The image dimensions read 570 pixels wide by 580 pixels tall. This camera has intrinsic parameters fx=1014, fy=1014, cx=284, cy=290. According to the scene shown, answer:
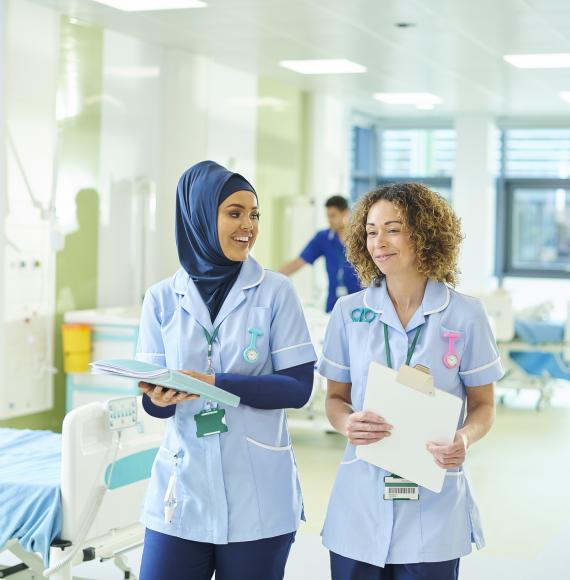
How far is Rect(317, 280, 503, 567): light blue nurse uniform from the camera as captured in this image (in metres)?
2.12

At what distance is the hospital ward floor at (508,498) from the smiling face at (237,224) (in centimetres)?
201

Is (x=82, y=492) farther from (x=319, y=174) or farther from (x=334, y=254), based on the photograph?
(x=319, y=174)

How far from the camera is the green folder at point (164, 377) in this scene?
79.8 inches

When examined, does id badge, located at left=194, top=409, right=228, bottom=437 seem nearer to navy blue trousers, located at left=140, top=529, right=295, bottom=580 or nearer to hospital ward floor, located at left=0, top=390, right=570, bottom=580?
navy blue trousers, located at left=140, top=529, right=295, bottom=580

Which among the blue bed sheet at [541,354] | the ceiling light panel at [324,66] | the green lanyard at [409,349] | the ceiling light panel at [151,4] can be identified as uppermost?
the ceiling light panel at [324,66]

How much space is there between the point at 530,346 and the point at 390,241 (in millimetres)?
6554

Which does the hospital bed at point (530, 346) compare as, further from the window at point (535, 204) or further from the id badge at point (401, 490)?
the id badge at point (401, 490)

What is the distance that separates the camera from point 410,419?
2062 millimetres

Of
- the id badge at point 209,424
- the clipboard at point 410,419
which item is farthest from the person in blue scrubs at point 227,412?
the clipboard at point 410,419

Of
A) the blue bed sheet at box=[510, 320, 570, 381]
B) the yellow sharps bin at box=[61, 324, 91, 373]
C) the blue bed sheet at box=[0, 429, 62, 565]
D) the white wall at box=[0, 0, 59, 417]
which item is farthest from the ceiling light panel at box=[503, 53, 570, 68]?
the blue bed sheet at box=[0, 429, 62, 565]

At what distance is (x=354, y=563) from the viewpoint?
2.15 metres

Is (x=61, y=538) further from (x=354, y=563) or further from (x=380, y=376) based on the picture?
(x=380, y=376)

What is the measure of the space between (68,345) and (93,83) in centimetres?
175

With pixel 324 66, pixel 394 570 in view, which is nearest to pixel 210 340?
pixel 394 570
